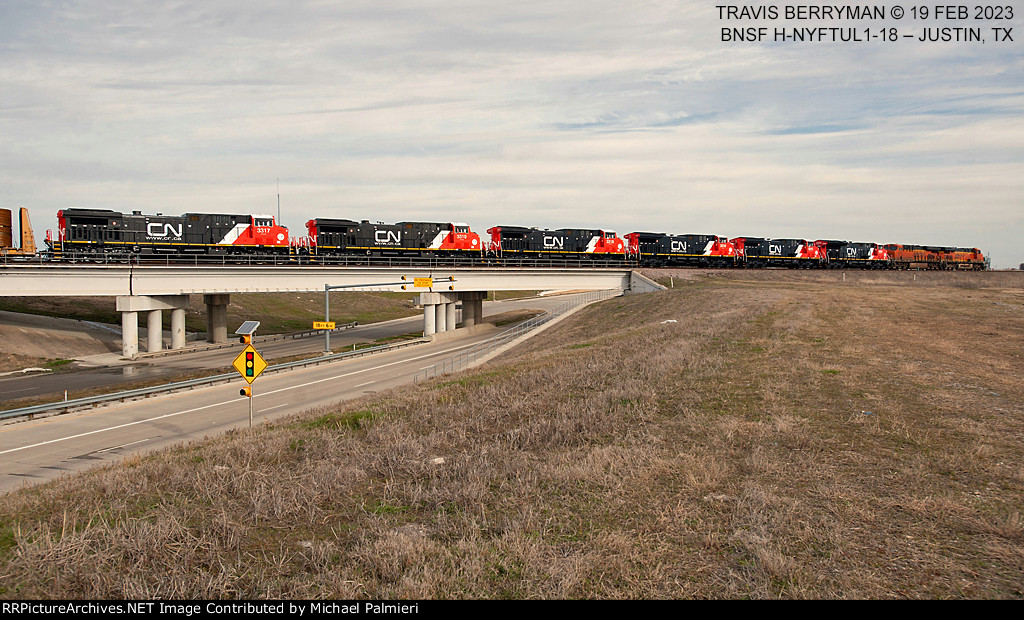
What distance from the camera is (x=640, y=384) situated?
54.4ft

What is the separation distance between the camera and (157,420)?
77.8ft

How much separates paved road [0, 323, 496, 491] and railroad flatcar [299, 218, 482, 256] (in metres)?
20.4

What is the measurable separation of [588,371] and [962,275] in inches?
2867

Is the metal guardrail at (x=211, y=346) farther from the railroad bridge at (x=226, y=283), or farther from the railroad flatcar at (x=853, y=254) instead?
the railroad flatcar at (x=853, y=254)

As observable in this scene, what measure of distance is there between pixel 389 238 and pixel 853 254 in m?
62.6

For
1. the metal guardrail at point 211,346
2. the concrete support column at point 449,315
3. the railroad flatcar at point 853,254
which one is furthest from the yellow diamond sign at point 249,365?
the railroad flatcar at point 853,254

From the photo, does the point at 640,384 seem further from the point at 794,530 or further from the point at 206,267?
the point at 206,267

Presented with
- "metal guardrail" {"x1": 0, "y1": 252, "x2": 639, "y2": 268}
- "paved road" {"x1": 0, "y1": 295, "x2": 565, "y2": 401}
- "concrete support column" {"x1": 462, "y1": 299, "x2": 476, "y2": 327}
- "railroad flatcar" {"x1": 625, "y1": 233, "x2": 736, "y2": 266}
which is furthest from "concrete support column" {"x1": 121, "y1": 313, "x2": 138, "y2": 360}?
"railroad flatcar" {"x1": 625, "y1": 233, "x2": 736, "y2": 266}

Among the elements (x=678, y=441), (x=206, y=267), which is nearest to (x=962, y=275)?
(x=678, y=441)

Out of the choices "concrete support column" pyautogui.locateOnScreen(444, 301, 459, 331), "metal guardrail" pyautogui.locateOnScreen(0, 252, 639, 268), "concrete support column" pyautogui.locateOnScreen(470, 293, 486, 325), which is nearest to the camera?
"metal guardrail" pyautogui.locateOnScreen(0, 252, 639, 268)

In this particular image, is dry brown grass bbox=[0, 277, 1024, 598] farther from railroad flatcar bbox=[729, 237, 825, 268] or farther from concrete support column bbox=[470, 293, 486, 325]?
railroad flatcar bbox=[729, 237, 825, 268]

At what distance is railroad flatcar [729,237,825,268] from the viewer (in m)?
73.2

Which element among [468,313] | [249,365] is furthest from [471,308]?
[249,365]

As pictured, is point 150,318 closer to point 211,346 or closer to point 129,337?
point 129,337
